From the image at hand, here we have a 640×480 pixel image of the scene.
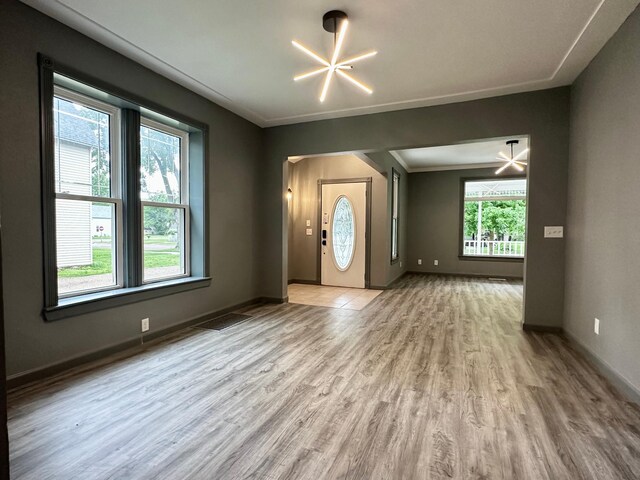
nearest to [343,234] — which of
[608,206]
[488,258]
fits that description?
[488,258]

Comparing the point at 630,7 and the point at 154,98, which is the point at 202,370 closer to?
the point at 154,98

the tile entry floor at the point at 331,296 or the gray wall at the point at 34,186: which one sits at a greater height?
the gray wall at the point at 34,186

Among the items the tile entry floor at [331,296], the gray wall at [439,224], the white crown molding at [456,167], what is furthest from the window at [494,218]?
the tile entry floor at [331,296]

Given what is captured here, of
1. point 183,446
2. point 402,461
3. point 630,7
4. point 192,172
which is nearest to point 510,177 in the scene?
point 630,7

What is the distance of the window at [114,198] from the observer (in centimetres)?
256

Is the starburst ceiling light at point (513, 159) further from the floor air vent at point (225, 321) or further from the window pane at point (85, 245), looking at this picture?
the window pane at point (85, 245)

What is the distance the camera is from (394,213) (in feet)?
23.5

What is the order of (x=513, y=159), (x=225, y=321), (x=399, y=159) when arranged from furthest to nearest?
(x=399, y=159) → (x=513, y=159) → (x=225, y=321)

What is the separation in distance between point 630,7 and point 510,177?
20.5ft

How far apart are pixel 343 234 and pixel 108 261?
440cm

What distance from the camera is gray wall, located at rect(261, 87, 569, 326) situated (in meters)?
3.60

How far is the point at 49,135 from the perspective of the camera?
8.07 ft

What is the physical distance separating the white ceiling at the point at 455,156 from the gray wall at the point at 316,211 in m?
0.90

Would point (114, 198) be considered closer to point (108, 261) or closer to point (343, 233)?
point (108, 261)
